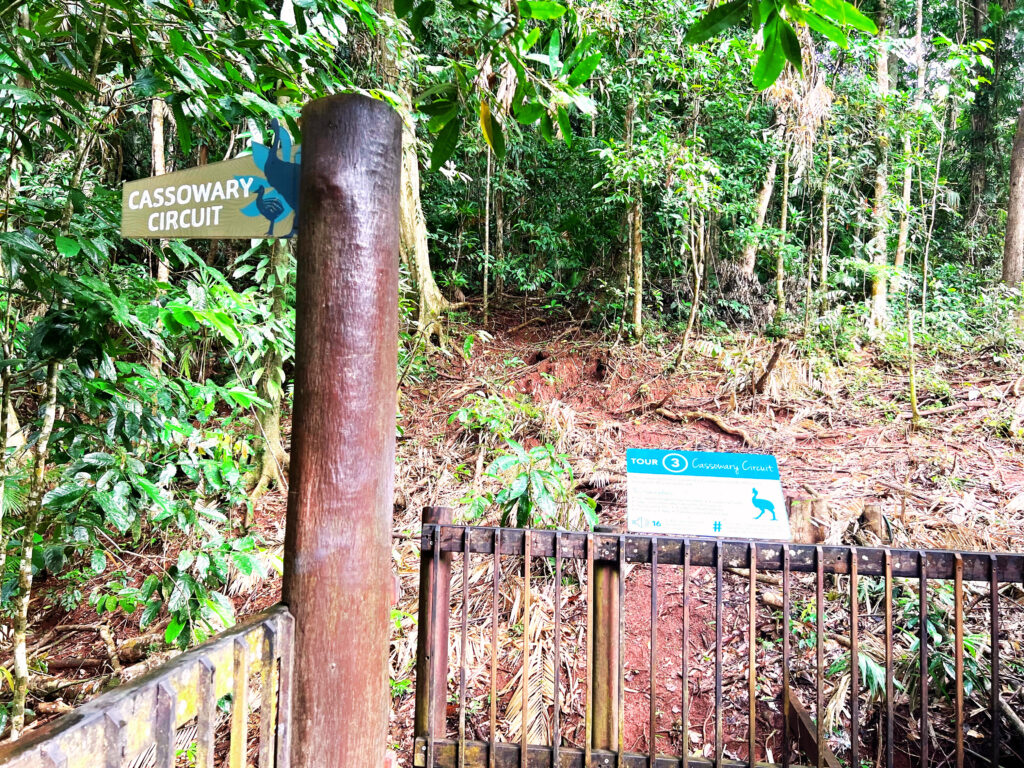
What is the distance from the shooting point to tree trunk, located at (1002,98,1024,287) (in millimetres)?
10062

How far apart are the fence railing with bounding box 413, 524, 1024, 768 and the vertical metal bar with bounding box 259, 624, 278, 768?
1024mm

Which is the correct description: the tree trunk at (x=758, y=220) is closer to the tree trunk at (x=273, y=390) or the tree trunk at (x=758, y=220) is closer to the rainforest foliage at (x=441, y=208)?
the rainforest foliage at (x=441, y=208)

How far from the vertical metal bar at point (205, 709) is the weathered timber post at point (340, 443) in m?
0.22

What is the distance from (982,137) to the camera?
1269 cm

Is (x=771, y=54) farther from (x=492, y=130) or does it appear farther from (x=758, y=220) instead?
(x=758, y=220)

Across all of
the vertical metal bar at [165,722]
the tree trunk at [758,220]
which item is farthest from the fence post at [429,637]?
the tree trunk at [758,220]

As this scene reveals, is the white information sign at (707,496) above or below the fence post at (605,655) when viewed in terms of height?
above

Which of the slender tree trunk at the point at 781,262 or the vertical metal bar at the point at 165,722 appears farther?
the slender tree trunk at the point at 781,262

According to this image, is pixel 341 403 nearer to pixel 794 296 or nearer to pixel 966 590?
pixel 966 590

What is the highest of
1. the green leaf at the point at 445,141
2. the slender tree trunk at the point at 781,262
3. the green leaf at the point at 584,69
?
the slender tree trunk at the point at 781,262

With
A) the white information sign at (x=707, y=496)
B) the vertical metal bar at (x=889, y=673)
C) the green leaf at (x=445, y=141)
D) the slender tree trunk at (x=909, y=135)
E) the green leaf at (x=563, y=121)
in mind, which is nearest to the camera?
the green leaf at (x=445, y=141)

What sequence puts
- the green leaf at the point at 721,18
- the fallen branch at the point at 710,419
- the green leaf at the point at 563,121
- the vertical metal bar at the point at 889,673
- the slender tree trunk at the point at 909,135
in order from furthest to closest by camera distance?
the slender tree trunk at the point at 909,135, the fallen branch at the point at 710,419, the vertical metal bar at the point at 889,673, the green leaf at the point at 563,121, the green leaf at the point at 721,18

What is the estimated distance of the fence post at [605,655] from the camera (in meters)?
2.30

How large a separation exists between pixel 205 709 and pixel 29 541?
1375mm
